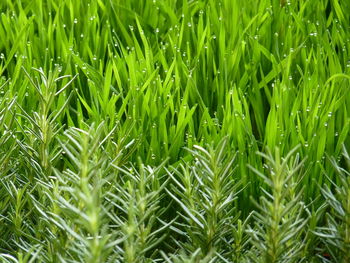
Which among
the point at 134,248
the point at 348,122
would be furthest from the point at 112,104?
the point at 134,248

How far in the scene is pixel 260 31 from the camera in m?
2.65

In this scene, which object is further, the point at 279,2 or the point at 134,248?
the point at 279,2

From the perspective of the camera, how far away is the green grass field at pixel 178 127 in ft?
5.19

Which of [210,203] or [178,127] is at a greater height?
[210,203]

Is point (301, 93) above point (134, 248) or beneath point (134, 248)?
beneath

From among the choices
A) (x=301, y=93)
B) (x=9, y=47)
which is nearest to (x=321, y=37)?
(x=301, y=93)

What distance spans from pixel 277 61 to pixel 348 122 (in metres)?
0.50

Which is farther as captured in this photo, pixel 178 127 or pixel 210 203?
pixel 178 127

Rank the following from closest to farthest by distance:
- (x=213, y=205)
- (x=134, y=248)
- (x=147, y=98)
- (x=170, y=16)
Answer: (x=134, y=248) → (x=213, y=205) → (x=147, y=98) → (x=170, y=16)

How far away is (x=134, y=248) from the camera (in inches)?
55.2

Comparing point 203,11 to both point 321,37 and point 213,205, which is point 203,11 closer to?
point 321,37

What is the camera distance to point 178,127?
2.15 m

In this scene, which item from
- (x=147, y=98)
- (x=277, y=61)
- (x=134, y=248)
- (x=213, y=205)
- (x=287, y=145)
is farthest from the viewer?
(x=277, y=61)

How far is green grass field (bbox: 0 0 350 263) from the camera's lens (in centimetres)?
158
